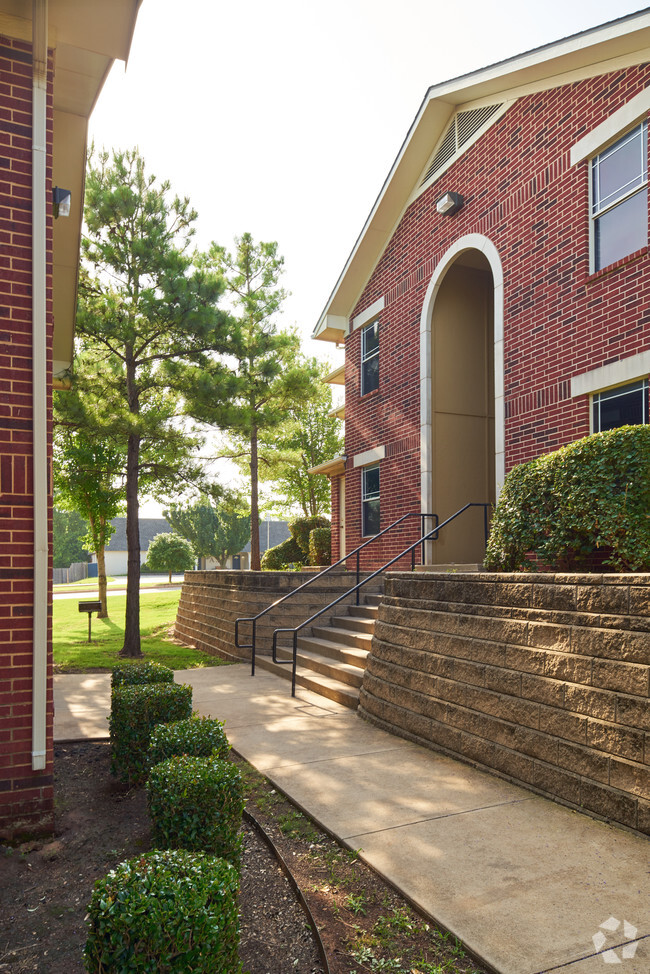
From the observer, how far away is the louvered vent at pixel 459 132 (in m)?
9.86

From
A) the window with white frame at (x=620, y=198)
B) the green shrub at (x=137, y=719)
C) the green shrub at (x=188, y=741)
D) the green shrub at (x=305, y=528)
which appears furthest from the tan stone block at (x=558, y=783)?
the green shrub at (x=305, y=528)

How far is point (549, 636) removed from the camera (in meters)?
4.66

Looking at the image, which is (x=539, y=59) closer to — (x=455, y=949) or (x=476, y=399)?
(x=476, y=399)

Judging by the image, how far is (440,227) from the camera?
1083cm

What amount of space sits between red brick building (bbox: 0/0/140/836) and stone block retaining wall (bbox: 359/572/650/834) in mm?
3223

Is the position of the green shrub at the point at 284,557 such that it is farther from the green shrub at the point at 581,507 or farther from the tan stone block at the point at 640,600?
the tan stone block at the point at 640,600

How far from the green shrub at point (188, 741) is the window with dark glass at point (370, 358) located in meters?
9.47

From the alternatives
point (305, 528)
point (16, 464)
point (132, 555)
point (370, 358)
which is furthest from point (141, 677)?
point (305, 528)

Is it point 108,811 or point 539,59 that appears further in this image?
point 539,59

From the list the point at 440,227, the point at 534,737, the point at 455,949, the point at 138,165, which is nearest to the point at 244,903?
the point at 455,949

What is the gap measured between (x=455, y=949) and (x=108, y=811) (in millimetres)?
2643

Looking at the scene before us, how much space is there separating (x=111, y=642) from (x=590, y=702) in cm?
1397

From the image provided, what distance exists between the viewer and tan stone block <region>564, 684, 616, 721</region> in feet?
13.4

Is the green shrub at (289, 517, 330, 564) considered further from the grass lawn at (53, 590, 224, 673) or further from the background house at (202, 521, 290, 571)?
the background house at (202, 521, 290, 571)
